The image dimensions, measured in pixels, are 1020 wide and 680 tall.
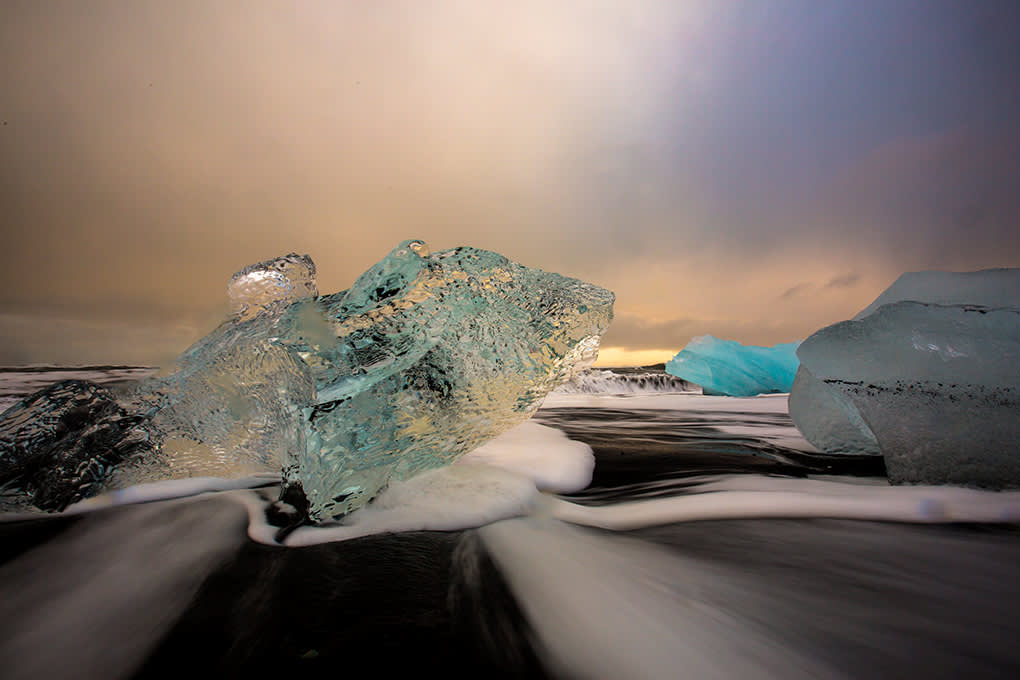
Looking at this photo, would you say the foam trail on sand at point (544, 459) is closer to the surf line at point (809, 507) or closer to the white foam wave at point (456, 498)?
the white foam wave at point (456, 498)

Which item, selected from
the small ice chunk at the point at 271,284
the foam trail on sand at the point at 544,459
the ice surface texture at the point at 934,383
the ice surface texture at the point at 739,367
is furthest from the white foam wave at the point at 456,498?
the ice surface texture at the point at 739,367

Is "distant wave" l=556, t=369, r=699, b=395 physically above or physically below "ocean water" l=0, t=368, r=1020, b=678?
above

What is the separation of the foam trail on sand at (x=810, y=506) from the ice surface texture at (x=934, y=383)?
94 mm

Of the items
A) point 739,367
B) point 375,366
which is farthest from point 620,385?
point 375,366

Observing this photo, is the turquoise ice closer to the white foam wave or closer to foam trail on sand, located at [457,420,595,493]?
the white foam wave

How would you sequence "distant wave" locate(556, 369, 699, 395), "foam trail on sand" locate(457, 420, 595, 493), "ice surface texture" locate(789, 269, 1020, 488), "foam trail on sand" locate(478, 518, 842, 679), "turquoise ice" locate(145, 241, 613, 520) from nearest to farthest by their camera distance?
"foam trail on sand" locate(478, 518, 842, 679) < "turquoise ice" locate(145, 241, 613, 520) < "ice surface texture" locate(789, 269, 1020, 488) < "foam trail on sand" locate(457, 420, 595, 493) < "distant wave" locate(556, 369, 699, 395)

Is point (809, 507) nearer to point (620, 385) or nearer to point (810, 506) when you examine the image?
point (810, 506)

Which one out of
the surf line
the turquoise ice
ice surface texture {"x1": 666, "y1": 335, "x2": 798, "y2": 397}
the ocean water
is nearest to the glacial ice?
the turquoise ice

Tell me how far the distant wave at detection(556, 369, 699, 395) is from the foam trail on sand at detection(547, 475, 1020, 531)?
8012 mm

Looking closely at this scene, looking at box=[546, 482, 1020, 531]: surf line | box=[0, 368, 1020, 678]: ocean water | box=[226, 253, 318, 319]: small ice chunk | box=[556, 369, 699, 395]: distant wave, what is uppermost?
box=[556, 369, 699, 395]: distant wave

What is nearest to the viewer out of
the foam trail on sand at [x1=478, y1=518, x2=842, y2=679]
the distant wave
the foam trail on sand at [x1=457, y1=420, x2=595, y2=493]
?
the foam trail on sand at [x1=478, y1=518, x2=842, y2=679]

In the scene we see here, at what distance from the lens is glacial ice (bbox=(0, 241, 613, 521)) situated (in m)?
1.13

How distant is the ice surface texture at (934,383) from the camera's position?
1.34 m

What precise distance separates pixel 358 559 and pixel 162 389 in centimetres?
89
